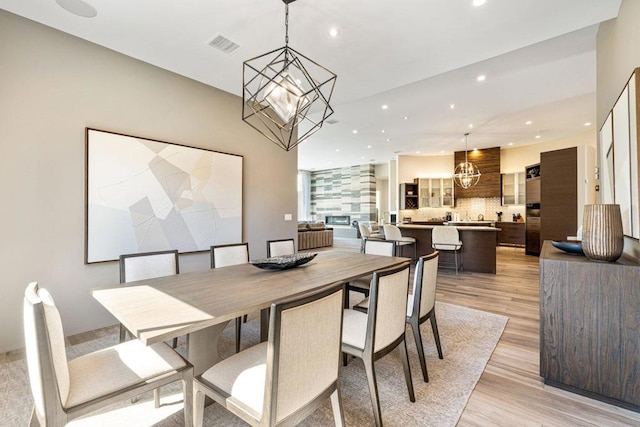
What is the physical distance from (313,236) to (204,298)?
24.9 feet

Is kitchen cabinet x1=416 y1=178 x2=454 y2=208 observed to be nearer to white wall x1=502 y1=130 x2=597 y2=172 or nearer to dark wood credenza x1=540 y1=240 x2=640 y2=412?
white wall x1=502 y1=130 x2=597 y2=172

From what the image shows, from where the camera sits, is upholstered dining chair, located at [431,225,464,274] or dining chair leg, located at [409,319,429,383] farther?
upholstered dining chair, located at [431,225,464,274]

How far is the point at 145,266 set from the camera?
2340 mm

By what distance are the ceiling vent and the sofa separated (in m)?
6.11

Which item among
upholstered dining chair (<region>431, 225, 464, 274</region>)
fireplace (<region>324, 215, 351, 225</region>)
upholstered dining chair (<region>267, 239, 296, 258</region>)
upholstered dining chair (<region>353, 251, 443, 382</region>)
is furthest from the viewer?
fireplace (<region>324, 215, 351, 225</region>)

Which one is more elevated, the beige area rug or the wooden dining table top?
the wooden dining table top

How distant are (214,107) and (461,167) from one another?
784cm

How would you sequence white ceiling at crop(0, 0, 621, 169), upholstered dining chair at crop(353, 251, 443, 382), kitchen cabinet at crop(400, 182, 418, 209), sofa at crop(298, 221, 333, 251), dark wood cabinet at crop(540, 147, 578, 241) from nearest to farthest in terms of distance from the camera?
upholstered dining chair at crop(353, 251, 443, 382), white ceiling at crop(0, 0, 621, 169), dark wood cabinet at crop(540, 147, 578, 241), sofa at crop(298, 221, 333, 251), kitchen cabinet at crop(400, 182, 418, 209)

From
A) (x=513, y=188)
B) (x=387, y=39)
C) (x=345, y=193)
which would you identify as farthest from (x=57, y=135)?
(x=345, y=193)

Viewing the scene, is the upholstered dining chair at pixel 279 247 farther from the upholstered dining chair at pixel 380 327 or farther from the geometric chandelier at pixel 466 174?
the geometric chandelier at pixel 466 174

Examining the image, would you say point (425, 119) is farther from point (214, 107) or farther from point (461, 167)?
point (214, 107)

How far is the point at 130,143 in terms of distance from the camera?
124 inches

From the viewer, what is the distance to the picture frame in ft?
9.62

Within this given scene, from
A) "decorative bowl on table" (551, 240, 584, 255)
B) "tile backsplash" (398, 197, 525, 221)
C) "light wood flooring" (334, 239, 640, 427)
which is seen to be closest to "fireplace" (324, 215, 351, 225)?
"tile backsplash" (398, 197, 525, 221)
